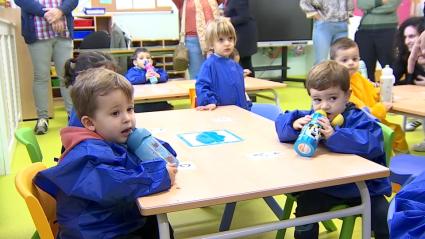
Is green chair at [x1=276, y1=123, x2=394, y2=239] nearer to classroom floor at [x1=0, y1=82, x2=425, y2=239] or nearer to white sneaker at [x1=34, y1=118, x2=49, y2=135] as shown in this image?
classroom floor at [x1=0, y1=82, x2=425, y2=239]

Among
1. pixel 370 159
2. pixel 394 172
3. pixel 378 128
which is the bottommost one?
pixel 394 172

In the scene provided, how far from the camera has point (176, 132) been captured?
2.02 m

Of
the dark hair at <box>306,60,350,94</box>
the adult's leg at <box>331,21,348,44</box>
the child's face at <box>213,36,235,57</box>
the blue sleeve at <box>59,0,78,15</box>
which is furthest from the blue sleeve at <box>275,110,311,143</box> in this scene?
the blue sleeve at <box>59,0,78,15</box>

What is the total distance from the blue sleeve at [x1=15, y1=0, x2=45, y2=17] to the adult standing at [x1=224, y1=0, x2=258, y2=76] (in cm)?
188

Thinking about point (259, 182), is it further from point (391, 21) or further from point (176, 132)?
point (391, 21)

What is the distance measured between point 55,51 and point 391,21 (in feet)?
10.7

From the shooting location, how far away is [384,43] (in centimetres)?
410

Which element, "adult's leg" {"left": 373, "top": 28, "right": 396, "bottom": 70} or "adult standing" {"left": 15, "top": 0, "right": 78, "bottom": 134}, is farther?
"adult standing" {"left": 15, "top": 0, "right": 78, "bottom": 134}

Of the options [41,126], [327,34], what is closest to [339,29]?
[327,34]

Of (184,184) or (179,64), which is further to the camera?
(179,64)

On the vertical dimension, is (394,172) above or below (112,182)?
below

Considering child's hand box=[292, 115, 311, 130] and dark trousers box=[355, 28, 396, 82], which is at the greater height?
dark trousers box=[355, 28, 396, 82]

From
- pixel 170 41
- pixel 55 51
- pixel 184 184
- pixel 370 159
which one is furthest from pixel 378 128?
pixel 170 41

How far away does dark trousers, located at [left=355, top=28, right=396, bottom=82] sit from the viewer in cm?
407
